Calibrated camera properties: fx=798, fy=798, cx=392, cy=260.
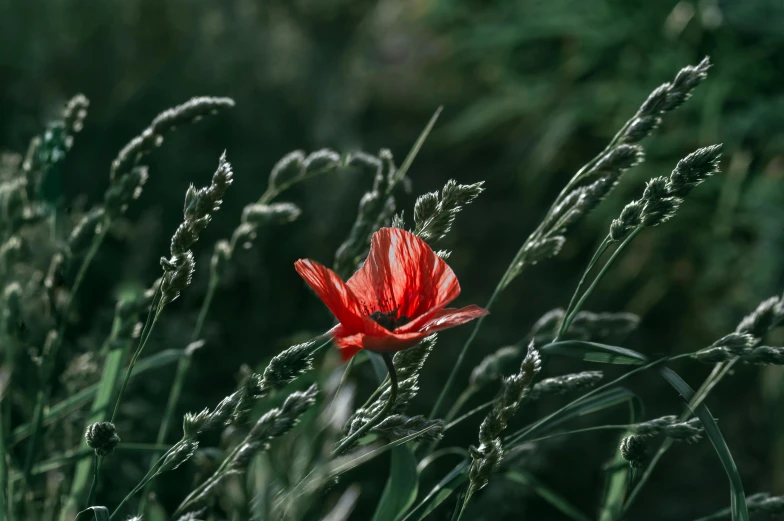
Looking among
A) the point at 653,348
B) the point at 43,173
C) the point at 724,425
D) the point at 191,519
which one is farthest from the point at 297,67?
the point at 191,519

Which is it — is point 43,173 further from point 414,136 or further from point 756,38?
point 414,136

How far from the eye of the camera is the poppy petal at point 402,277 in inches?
24.4

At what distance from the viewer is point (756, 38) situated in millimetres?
2137

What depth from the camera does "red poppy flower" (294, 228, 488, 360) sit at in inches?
21.8

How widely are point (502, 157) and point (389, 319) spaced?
2.25 metres

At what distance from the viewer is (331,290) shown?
59 cm

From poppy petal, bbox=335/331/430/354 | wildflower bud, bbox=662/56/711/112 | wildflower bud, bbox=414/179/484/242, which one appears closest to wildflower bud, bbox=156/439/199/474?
poppy petal, bbox=335/331/430/354

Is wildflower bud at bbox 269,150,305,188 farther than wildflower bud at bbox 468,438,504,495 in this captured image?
Yes

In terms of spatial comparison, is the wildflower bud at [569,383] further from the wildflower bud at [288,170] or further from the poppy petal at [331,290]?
the wildflower bud at [288,170]

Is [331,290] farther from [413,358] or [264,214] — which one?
[264,214]

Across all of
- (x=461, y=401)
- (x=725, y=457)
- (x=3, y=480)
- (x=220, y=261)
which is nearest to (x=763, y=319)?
(x=725, y=457)

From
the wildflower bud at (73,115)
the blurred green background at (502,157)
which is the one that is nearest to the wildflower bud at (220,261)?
the wildflower bud at (73,115)

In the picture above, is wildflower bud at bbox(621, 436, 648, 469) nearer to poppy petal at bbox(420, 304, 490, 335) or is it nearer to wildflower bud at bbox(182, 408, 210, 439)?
poppy petal at bbox(420, 304, 490, 335)

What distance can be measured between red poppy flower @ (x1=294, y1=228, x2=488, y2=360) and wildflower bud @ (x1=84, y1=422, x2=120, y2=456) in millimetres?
161
